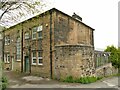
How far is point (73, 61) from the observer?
17016 mm

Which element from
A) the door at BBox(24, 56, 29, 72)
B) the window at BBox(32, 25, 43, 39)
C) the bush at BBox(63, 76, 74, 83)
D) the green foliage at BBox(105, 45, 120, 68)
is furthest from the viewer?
the green foliage at BBox(105, 45, 120, 68)

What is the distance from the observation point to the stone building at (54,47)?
17156 mm

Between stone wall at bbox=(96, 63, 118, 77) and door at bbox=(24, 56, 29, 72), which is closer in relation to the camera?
stone wall at bbox=(96, 63, 118, 77)

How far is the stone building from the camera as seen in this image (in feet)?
56.3

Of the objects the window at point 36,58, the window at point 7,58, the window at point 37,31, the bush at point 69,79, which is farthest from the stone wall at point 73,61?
the window at point 7,58

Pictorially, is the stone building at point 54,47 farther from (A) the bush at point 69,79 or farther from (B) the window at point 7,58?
(B) the window at point 7,58

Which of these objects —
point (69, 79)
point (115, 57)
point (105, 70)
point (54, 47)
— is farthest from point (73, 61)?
point (115, 57)

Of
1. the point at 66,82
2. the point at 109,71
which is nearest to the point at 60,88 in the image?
the point at 66,82

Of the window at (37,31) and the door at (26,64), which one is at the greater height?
the window at (37,31)

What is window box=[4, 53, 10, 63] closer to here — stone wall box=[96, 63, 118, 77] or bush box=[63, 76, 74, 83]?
bush box=[63, 76, 74, 83]

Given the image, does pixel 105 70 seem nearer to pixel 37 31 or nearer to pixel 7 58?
pixel 37 31

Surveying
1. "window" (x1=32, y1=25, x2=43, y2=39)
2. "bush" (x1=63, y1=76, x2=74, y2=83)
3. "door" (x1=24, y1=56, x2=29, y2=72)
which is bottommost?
"bush" (x1=63, y1=76, x2=74, y2=83)

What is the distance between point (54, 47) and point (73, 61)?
2.75m

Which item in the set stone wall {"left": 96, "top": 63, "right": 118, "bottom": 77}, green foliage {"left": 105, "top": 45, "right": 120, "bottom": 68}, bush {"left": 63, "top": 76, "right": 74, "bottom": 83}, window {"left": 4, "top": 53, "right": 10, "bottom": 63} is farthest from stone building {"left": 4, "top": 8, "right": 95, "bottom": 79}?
green foliage {"left": 105, "top": 45, "right": 120, "bottom": 68}
